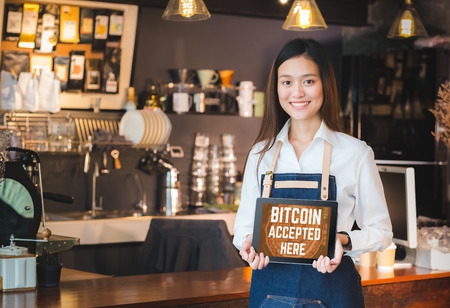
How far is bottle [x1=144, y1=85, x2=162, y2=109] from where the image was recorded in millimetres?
5652

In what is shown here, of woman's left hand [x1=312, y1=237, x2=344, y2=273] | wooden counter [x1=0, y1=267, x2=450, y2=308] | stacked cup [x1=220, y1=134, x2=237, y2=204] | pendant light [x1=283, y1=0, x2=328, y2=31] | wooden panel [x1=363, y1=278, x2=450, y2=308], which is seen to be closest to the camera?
woman's left hand [x1=312, y1=237, x2=344, y2=273]

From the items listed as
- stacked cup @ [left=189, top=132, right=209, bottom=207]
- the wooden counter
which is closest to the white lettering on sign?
the wooden counter

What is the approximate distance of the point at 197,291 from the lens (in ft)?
8.71

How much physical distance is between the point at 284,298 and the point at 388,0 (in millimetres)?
5038

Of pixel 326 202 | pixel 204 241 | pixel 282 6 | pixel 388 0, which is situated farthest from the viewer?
pixel 388 0

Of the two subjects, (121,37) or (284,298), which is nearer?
(284,298)

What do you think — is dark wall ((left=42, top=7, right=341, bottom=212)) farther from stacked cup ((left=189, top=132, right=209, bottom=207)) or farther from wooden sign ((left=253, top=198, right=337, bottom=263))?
wooden sign ((left=253, top=198, right=337, bottom=263))

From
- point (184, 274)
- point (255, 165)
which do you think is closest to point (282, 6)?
point (184, 274)

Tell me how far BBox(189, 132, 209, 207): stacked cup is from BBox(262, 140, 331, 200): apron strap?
3856 millimetres

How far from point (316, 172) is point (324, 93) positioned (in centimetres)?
24

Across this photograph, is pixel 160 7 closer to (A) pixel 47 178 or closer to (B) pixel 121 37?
(B) pixel 121 37

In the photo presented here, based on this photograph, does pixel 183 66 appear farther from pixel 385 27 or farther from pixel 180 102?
pixel 385 27

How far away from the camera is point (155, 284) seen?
2795 mm

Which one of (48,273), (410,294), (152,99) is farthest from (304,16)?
(48,273)
